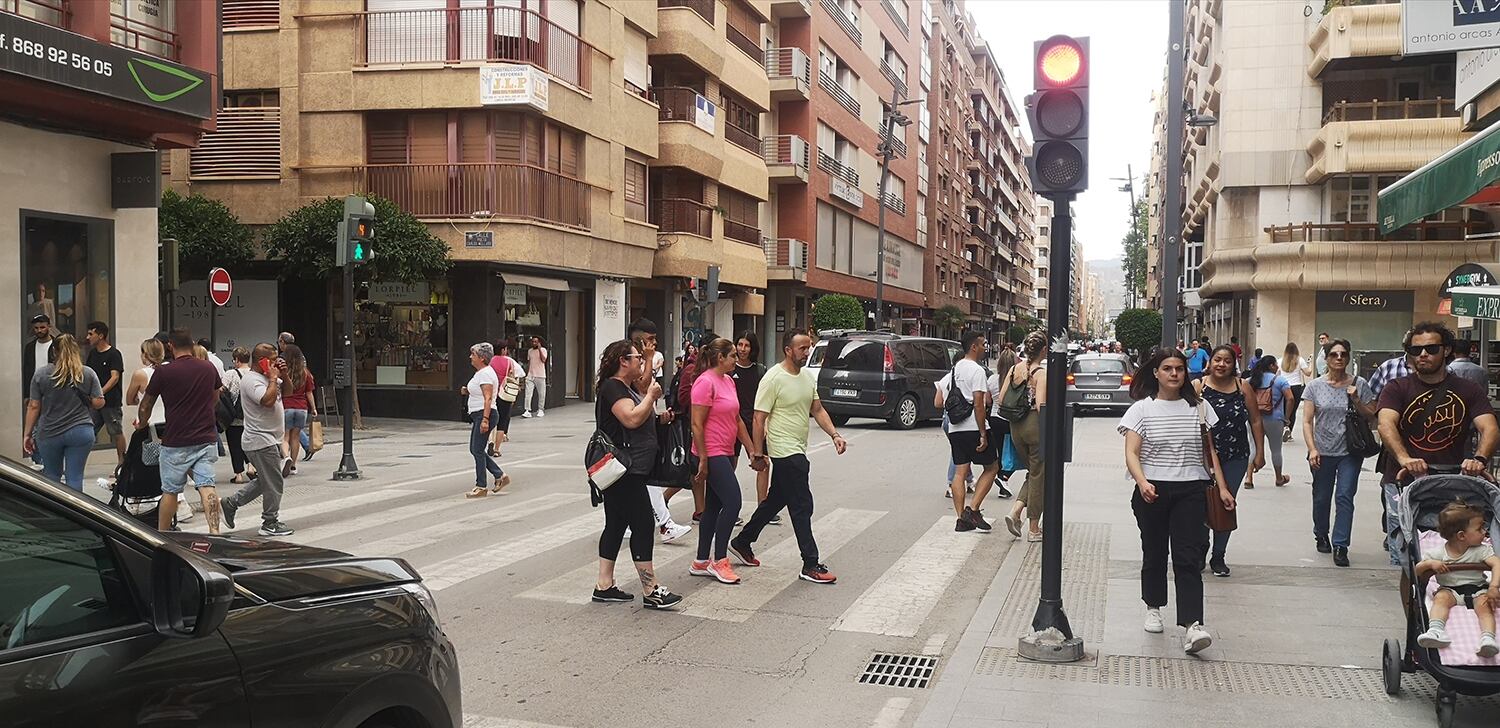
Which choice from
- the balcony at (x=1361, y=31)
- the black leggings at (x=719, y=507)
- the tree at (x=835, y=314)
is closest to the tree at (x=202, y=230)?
the black leggings at (x=719, y=507)

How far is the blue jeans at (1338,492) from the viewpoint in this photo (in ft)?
28.5

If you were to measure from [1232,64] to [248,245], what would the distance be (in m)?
29.7

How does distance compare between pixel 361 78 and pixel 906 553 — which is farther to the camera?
pixel 361 78

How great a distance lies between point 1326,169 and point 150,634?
3623cm

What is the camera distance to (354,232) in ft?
47.1

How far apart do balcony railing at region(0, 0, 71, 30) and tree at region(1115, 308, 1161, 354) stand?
42288 millimetres

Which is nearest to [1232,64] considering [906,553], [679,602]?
[906,553]

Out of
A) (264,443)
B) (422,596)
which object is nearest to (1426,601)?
(422,596)

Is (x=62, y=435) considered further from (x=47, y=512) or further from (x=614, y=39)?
(x=614, y=39)

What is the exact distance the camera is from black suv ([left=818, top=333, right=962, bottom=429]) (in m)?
21.7

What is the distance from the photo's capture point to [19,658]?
2.27 m

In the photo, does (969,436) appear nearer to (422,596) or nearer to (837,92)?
(422,596)

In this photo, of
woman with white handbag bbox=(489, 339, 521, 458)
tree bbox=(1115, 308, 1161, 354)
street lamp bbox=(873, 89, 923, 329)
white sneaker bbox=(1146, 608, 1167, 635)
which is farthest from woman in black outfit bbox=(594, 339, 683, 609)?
tree bbox=(1115, 308, 1161, 354)

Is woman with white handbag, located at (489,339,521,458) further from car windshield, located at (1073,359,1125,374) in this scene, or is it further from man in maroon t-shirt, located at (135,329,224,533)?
car windshield, located at (1073,359,1125,374)
